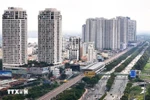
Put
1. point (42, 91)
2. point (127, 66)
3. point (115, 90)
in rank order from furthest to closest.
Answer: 1. point (127, 66)
2. point (115, 90)
3. point (42, 91)

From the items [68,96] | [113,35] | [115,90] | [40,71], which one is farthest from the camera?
[113,35]

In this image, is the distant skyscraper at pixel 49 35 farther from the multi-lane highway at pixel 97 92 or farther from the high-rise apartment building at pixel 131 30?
the high-rise apartment building at pixel 131 30

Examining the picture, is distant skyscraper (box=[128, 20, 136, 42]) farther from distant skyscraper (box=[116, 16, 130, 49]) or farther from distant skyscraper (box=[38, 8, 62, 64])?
distant skyscraper (box=[38, 8, 62, 64])

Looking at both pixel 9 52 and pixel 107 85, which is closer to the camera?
pixel 107 85

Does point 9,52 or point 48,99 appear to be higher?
point 9,52

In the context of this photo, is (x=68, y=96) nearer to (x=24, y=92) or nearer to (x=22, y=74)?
(x=24, y=92)

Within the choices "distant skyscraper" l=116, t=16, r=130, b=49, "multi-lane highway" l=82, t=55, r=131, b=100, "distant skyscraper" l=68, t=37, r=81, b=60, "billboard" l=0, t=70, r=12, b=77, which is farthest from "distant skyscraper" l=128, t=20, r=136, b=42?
"billboard" l=0, t=70, r=12, b=77

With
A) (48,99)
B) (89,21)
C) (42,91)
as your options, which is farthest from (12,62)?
(89,21)

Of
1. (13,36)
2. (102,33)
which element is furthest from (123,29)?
(13,36)
